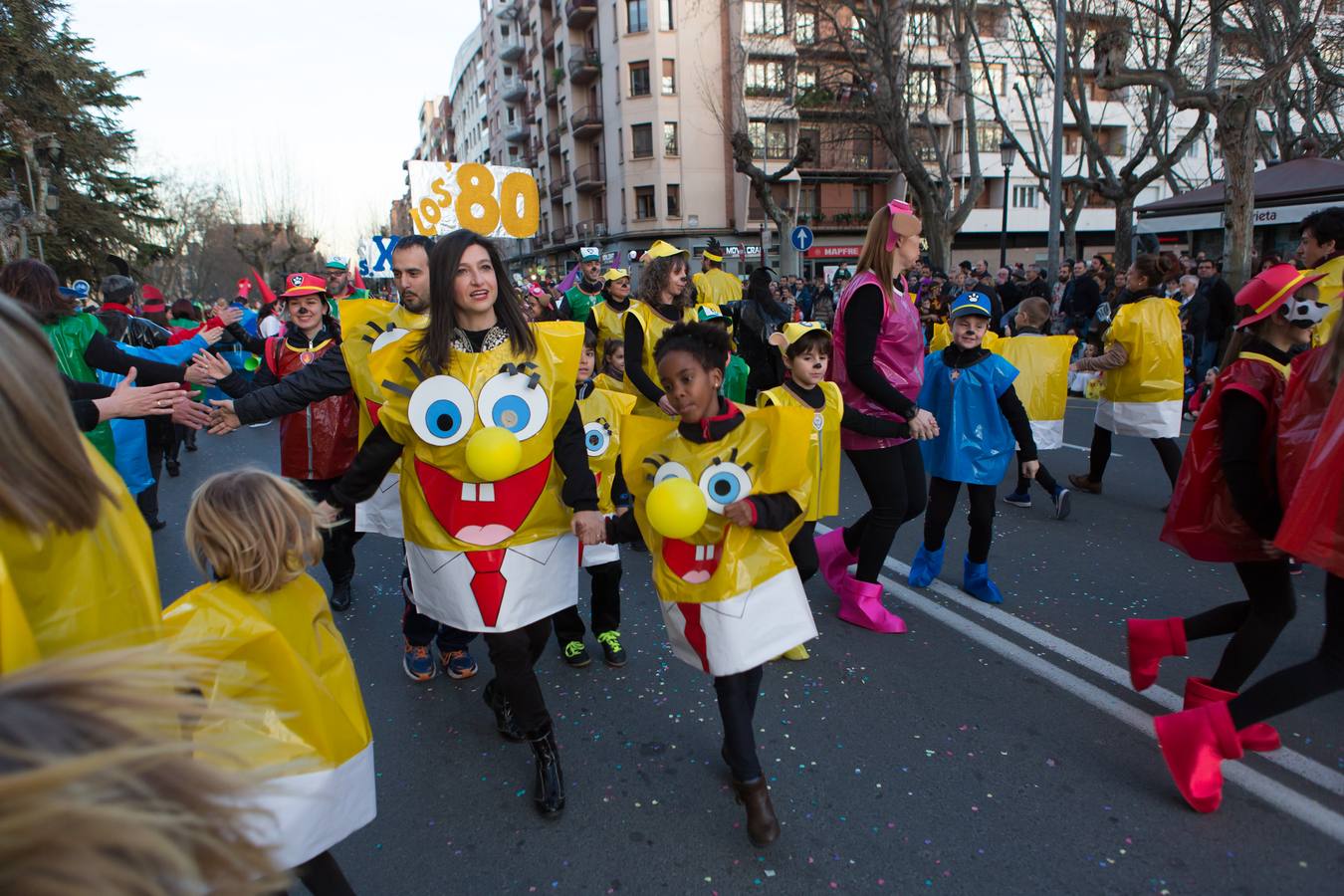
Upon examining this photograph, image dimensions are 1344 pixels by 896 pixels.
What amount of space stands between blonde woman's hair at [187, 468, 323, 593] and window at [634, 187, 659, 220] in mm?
44085

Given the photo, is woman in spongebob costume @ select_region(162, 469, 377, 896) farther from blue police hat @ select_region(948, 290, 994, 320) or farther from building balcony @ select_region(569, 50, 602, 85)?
building balcony @ select_region(569, 50, 602, 85)

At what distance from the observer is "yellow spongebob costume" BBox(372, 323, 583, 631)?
265 centimetres

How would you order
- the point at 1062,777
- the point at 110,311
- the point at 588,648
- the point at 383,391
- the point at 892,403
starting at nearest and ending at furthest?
the point at 383,391, the point at 1062,777, the point at 892,403, the point at 588,648, the point at 110,311

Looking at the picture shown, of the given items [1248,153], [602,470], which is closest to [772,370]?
[602,470]

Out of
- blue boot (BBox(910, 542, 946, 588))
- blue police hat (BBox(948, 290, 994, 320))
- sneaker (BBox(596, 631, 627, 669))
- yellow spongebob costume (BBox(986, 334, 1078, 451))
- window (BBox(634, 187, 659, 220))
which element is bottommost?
sneaker (BBox(596, 631, 627, 669))

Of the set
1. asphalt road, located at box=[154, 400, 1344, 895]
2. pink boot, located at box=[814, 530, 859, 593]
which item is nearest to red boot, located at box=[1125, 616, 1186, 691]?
asphalt road, located at box=[154, 400, 1344, 895]

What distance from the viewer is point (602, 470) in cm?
444

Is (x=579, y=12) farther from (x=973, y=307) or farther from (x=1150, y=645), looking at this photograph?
(x=1150, y=645)

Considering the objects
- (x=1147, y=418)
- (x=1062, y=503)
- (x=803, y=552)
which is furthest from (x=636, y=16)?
(x=803, y=552)

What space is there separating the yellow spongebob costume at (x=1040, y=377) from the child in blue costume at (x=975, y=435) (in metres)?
2.29

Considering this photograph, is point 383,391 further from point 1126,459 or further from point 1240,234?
point 1240,234

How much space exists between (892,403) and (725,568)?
1730 millimetres

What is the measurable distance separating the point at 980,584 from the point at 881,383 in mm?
1454

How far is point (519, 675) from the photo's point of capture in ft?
9.09
